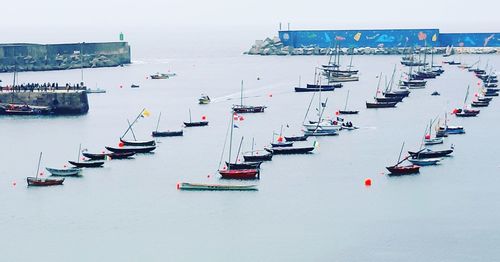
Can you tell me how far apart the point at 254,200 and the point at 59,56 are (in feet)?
375

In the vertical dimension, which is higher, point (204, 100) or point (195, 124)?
point (195, 124)

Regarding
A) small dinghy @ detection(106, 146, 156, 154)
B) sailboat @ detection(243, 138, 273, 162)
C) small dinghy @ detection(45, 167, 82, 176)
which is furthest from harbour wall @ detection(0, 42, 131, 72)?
small dinghy @ detection(45, 167, 82, 176)

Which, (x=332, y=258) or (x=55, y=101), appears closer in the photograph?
(x=332, y=258)

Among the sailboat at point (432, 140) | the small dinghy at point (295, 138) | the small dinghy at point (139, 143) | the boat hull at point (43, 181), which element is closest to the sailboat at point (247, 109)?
the small dinghy at point (295, 138)

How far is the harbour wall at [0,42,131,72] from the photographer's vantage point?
16938cm

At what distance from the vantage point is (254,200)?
7069 cm

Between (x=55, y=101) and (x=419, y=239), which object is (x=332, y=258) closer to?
(x=419, y=239)

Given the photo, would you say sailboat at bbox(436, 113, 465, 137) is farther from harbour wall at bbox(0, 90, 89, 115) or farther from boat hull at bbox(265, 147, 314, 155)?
harbour wall at bbox(0, 90, 89, 115)

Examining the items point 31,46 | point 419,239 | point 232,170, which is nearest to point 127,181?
point 232,170

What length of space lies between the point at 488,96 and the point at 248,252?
77.8 metres

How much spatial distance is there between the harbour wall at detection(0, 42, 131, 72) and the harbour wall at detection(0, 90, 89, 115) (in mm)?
45458

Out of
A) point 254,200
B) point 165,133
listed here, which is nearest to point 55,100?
point 165,133

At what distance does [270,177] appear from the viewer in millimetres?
77625

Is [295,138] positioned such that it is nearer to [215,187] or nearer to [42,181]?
[215,187]
